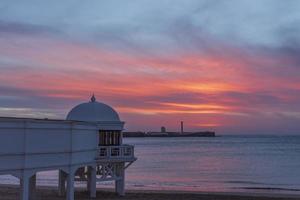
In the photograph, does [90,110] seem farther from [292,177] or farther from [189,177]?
[292,177]

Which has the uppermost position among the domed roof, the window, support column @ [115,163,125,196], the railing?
the domed roof

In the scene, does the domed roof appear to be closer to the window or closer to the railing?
the window

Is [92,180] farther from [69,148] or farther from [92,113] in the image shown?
[69,148]

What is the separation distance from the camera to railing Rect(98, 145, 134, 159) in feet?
108

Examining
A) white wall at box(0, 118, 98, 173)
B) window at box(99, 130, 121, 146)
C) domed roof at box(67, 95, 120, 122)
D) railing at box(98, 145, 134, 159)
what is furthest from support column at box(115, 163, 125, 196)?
white wall at box(0, 118, 98, 173)

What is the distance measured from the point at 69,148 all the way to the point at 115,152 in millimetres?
8692

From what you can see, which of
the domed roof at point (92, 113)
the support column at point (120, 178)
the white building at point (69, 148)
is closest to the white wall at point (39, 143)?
the white building at point (69, 148)

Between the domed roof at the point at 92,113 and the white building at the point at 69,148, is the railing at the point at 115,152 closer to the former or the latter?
the white building at the point at 69,148

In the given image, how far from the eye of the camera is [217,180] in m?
65.0

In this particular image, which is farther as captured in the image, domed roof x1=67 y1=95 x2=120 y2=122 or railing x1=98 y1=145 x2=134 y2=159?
domed roof x1=67 y1=95 x2=120 y2=122

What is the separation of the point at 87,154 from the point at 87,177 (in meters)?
4.70

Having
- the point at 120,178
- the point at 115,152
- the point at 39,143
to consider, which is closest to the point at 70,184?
the point at 39,143

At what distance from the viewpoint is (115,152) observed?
3391 cm

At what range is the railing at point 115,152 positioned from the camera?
32.8 meters
